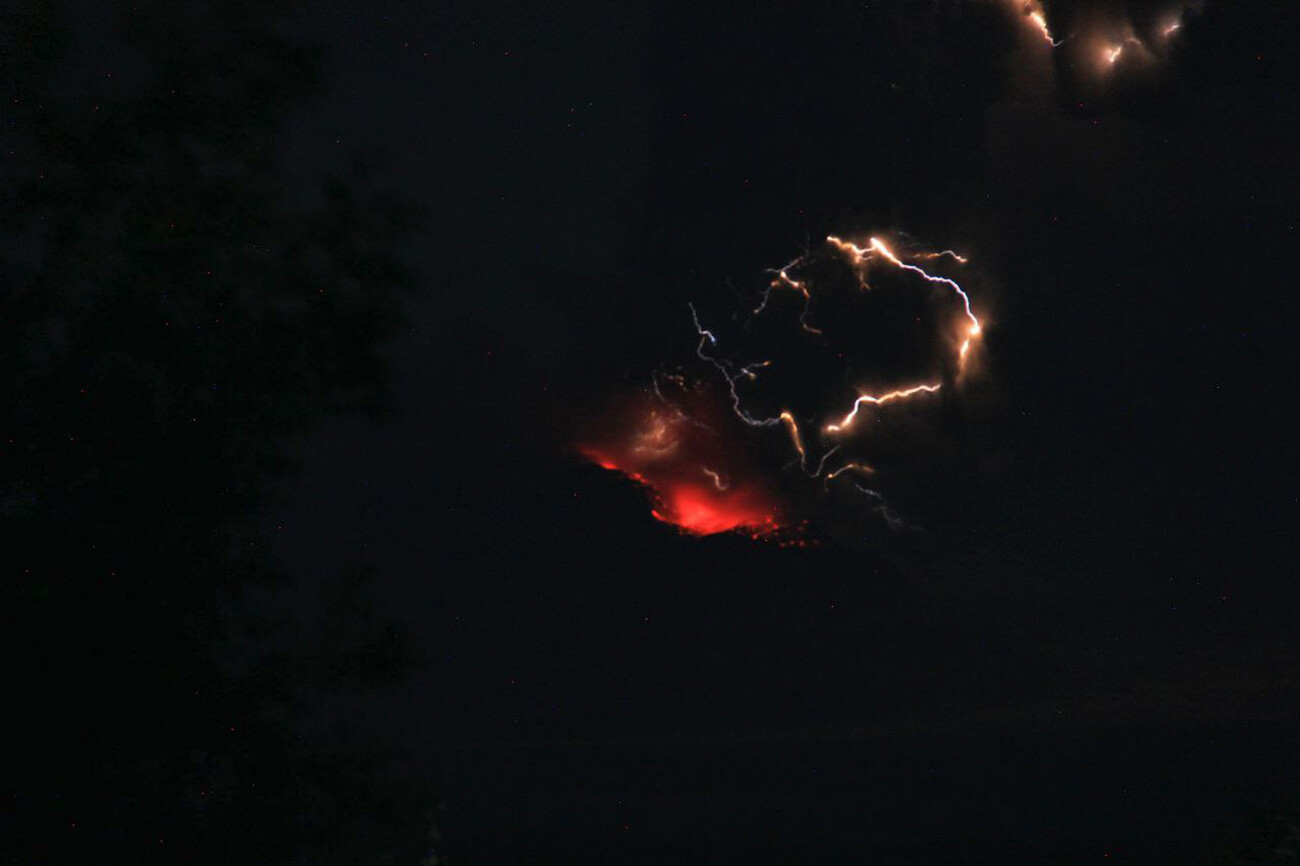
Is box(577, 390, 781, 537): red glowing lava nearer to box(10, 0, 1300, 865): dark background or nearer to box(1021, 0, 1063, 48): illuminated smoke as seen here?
box(10, 0, 1300, 865): dark background

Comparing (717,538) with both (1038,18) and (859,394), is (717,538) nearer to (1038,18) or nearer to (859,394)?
(859,394)

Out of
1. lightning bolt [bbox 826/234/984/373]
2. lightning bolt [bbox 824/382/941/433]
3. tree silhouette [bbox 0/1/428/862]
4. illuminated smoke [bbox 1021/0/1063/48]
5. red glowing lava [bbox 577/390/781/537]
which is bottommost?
tree silhouette [bbox 0/1/428/862]

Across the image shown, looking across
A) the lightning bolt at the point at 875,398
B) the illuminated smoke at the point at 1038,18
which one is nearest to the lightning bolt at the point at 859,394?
the lightning bolt at the point at 875,398

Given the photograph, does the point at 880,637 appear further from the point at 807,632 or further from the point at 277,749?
the point at 277,749

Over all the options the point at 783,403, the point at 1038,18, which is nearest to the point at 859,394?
the point at 783,403

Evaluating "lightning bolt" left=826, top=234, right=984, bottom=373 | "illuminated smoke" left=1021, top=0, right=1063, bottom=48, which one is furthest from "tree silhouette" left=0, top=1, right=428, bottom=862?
"illuminated smoke" left=1021, top=0, right=1063, bottom=48

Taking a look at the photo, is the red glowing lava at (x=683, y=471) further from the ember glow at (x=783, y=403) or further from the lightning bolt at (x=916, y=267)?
the lightning bolt at (x=916, y=267)

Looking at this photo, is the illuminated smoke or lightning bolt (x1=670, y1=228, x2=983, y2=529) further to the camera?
lightning bolt (x1=670, y1=228, x2=983, y2=529)
